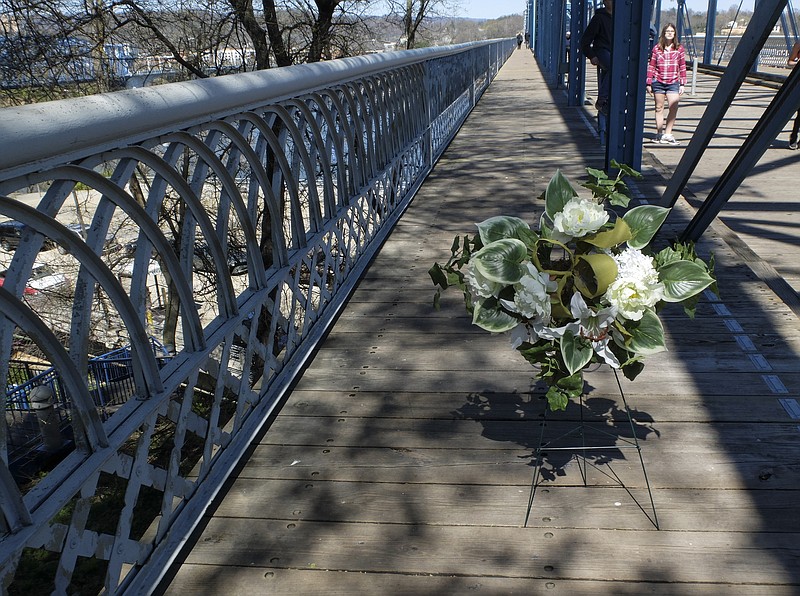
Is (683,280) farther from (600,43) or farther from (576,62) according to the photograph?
(576,62)

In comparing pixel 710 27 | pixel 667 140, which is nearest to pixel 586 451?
pixel 667 140

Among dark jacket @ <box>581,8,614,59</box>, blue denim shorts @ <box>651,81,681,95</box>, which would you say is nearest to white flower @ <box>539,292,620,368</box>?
dark jacket @ <box>581,8,614,59</box>

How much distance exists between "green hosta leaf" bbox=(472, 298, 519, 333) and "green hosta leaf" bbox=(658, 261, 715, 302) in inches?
17.1

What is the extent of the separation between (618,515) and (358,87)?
11.3 feet

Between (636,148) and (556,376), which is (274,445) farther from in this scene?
(636,148)

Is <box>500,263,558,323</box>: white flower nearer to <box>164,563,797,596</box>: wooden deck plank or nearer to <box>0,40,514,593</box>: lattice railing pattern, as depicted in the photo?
<box>164,563,797,596</box>: wooden deck plank

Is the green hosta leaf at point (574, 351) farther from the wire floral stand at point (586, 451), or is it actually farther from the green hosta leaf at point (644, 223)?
the green hosta leaf at point (644, 223)

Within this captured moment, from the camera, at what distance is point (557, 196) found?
7.25 feet

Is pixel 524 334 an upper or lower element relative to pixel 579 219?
lower

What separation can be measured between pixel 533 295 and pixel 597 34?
8356mm

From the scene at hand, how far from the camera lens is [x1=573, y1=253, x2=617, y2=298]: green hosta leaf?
197 centimetres

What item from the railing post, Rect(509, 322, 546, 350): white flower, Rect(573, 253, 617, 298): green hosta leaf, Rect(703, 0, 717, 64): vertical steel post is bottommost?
the railing post

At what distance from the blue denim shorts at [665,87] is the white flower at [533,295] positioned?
860 cm

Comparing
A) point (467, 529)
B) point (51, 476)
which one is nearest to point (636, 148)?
point (467, 529)
